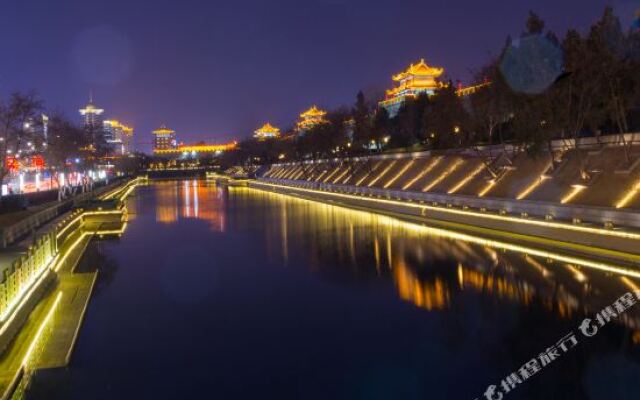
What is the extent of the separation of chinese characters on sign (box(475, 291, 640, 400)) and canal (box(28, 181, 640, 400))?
0.32ft

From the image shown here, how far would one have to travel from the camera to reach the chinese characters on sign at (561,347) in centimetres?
790

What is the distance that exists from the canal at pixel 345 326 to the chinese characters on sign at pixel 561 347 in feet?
0.32

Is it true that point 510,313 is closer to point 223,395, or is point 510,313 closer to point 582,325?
point 582,325

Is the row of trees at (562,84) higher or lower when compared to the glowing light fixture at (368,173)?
higher

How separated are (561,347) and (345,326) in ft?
12.4

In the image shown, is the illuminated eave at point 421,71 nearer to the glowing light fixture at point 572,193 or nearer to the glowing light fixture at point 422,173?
the glowing light fixture at point 422,173

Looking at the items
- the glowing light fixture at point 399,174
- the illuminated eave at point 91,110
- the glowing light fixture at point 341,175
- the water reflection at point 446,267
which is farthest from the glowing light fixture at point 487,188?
the illuminated eave at point 91,110

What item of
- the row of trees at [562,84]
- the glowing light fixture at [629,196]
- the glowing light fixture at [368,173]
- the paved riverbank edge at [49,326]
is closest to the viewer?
the paved riverbank edge at [49,326]

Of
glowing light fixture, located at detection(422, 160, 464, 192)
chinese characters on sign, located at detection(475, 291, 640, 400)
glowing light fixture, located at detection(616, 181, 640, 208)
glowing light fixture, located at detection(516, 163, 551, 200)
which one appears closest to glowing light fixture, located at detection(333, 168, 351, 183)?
glowing light fixture, located at detection(422, 160, 464, 192)

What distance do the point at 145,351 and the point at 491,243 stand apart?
13143 mm

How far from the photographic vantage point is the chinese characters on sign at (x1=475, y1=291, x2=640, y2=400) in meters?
7.90

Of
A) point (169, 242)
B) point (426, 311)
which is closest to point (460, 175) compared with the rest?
point (169, 242)

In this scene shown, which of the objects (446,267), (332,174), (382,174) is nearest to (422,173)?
(382,174)

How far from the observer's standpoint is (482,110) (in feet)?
107
